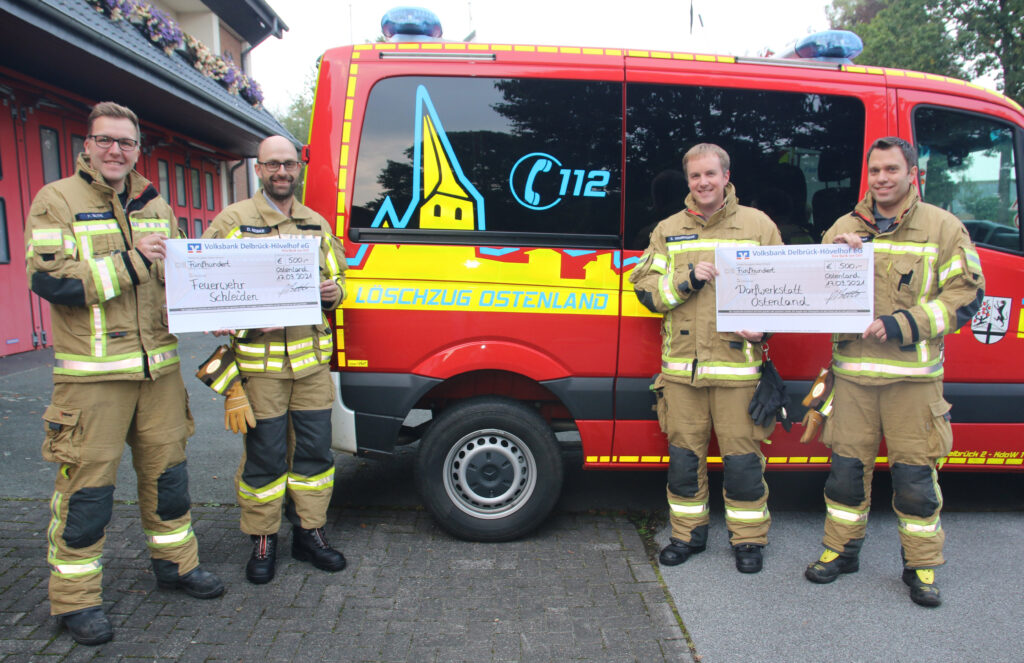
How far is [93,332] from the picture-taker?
2602mm

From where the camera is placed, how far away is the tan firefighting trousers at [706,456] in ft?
10.4

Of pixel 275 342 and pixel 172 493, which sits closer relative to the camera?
pixel 172 493

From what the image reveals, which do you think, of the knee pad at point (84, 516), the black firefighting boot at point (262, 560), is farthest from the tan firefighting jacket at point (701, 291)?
the knee pad at point (84, 516)

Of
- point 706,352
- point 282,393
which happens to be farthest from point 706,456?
point 282,393

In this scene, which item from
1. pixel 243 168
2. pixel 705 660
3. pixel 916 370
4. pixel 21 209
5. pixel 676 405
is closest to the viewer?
pixel 705 660

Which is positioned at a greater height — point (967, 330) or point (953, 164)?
point (953, 164)

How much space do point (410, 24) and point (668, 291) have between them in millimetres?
1872

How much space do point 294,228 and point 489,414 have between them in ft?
4.22

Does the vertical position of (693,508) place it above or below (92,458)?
below

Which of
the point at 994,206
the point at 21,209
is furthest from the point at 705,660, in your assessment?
the point at 21,209

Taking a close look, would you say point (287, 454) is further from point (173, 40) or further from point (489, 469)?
point (173, 40)

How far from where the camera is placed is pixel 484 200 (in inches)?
129

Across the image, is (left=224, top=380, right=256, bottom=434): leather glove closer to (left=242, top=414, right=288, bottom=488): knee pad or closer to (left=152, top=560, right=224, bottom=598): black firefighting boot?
(left=242, top=414, right=288, bottom=488): knee pad

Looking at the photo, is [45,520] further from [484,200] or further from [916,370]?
[916,370]
